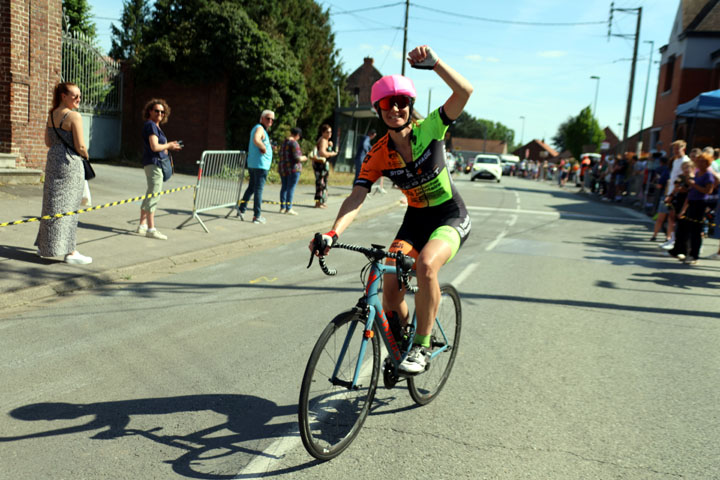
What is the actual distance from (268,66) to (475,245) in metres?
11.8

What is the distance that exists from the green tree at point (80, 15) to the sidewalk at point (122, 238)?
22.6m

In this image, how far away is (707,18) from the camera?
1167 inches

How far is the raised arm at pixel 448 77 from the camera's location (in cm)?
334

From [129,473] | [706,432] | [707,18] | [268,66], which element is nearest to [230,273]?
[129,473]

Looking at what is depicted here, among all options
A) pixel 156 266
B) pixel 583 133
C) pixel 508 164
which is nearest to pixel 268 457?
pixel 156 266

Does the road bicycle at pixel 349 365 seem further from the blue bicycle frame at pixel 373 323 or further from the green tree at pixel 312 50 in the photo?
the green tree at pixel 312 50

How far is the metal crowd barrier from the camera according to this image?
10.5 m

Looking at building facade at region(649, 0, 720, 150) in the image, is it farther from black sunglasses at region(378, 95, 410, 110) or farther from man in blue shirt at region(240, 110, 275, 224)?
black sunglasses at region(378, 95, 410, 110)

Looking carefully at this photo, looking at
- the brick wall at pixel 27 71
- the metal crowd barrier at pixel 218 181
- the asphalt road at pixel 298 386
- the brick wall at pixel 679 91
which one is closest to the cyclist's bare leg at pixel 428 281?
the asphalt road at pixel 298 386

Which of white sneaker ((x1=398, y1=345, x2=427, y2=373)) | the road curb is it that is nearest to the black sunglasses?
A: white sneaker ((x1=398, y1=345, x2=427, y2=373))

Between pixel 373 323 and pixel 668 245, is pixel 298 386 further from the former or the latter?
pixel 668 245

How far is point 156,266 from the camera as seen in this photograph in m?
7.73

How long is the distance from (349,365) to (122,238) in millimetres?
6594

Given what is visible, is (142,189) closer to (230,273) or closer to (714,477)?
(230,273)
